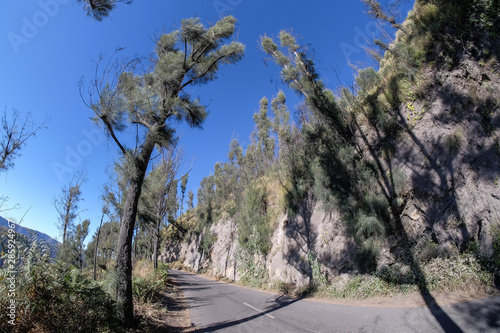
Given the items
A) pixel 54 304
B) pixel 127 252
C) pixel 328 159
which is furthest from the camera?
pixel 328 159

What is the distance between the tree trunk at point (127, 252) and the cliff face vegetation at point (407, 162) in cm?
710

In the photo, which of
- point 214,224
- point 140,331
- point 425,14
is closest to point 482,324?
point 140,331

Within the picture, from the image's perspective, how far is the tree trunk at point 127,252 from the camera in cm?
495

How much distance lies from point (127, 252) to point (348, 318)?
573cm

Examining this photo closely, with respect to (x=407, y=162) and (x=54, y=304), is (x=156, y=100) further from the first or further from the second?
(x=407, y=162)

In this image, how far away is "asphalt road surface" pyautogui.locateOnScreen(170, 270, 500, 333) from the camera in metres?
4.02

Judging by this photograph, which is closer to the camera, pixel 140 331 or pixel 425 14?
pixel 140 331

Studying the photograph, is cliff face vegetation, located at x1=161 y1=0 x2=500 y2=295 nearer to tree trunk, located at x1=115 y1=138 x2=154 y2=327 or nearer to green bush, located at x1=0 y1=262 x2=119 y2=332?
tree trunk, located at x1=115 y1=138 x2=154 y2=327

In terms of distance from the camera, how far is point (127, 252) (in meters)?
5.31

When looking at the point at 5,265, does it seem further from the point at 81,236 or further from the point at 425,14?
the point at 81,236

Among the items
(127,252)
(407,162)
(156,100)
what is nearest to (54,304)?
(127,252)

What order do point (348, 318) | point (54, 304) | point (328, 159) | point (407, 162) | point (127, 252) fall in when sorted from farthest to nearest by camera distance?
1. point (328, 159)
2. point (407, 162)
3. point (348, 318)
4. point (127, 252)
5. point (54, 304)

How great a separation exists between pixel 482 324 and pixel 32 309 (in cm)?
720

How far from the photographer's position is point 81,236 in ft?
106
